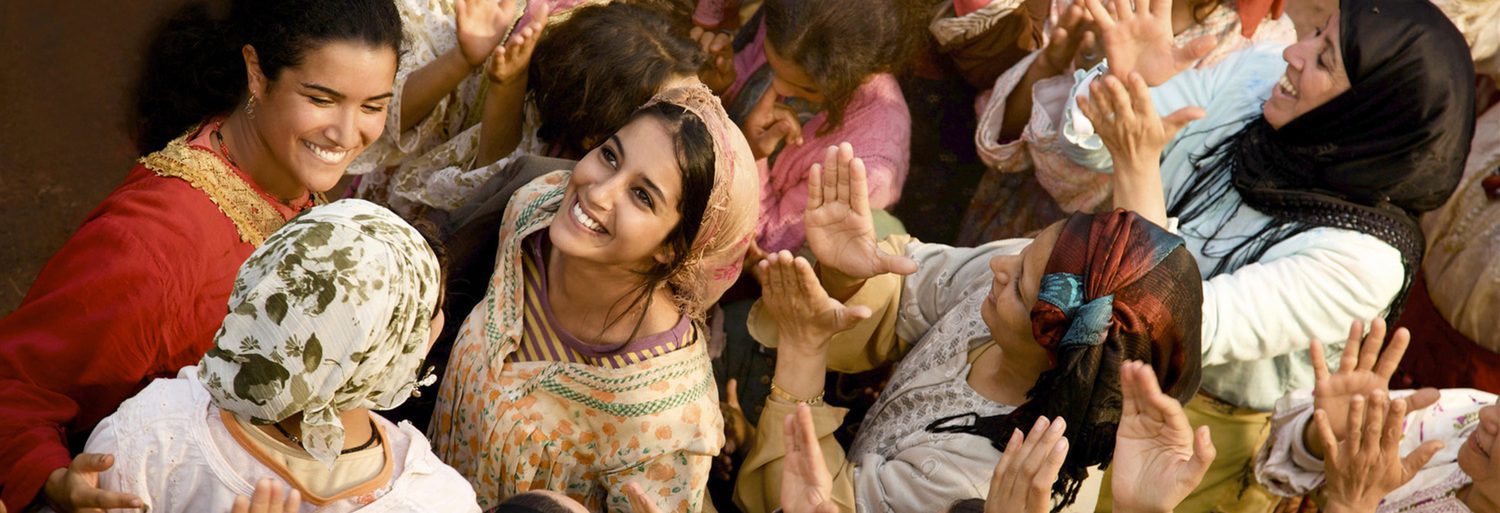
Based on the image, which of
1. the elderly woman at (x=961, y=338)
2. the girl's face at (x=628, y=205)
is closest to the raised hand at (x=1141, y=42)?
the elderly woman at (x=961, y=338)

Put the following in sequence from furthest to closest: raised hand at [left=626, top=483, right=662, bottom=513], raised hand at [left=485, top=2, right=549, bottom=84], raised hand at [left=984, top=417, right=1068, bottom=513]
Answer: raised hand at [left=485, top=2, right=549, bottom=84] → raised hand at [left=626, top=483, right=662, bottom=513] → raised hand at [left=984, top=417, right=1068, bottom=513]

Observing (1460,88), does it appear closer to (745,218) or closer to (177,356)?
(745,218)

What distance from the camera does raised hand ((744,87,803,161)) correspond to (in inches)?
135

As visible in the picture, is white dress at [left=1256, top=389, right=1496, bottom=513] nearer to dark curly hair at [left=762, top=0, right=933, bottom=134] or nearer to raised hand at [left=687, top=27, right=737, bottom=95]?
dark curly hair at [left=762, top=0, right=933, bottom=134]

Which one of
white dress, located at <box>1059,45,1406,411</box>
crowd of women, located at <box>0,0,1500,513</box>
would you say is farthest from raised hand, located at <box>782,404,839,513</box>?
white dress, located at <box>1059,45,1406,411</box>

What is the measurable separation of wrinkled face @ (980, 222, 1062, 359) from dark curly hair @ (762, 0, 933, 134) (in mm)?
1024

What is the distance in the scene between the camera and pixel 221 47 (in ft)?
8.31

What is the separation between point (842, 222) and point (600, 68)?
27.5 inches

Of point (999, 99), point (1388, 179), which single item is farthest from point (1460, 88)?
point (999, 99)

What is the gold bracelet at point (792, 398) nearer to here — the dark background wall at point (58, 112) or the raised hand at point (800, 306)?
the raised hand at point (800, 306)

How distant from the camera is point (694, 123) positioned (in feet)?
8.05

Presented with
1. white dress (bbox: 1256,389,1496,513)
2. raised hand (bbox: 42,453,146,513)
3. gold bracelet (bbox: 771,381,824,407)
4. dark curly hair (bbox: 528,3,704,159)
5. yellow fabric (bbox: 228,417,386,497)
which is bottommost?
white dress (bbox: 1256,389,1496,513)

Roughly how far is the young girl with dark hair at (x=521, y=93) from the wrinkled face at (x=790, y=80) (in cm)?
29

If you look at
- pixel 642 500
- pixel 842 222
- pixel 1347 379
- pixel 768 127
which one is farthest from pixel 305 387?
pixel 1347 379
